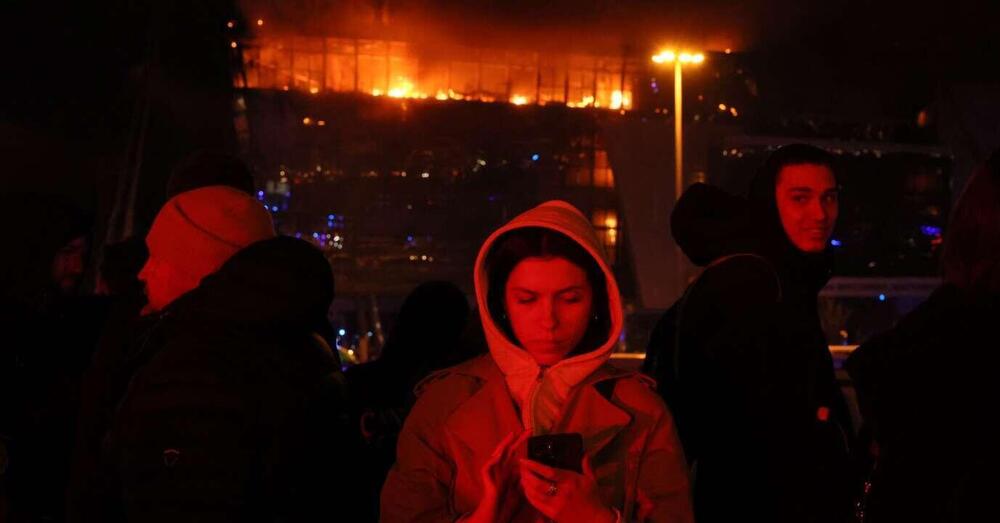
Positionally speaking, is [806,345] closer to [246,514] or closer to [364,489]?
[364,489]

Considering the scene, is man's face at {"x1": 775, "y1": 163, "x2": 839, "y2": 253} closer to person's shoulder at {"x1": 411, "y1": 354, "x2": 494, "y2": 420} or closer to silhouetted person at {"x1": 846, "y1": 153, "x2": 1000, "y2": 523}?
silhouetted person at {"x1": 846, "y1": 153, "x2": 1000, "y2": 523}

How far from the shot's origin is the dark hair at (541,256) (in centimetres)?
222

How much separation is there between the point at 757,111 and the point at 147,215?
83.6 feet

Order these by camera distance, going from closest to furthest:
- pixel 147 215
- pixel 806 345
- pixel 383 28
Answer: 1. pixel 806 345
2. pixel 147 215
3. pixel 383 28

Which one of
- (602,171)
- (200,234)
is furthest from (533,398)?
(602,171)

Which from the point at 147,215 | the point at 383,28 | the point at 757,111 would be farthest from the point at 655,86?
the point at 147,215

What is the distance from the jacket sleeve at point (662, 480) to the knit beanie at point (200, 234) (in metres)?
1.22

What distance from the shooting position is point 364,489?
2.56m

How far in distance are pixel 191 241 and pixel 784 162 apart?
82.6 inches

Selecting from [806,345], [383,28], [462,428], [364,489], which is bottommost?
[364,489]

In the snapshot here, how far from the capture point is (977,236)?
178 cm

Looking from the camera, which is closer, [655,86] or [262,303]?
[262,303]

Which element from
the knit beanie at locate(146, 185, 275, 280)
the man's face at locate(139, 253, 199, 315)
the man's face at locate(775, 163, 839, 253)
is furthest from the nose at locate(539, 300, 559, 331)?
the man's face at locate(775, 163, 839, 253)

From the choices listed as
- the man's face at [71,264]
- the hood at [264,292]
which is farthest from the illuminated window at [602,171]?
the hood at [264,292]
